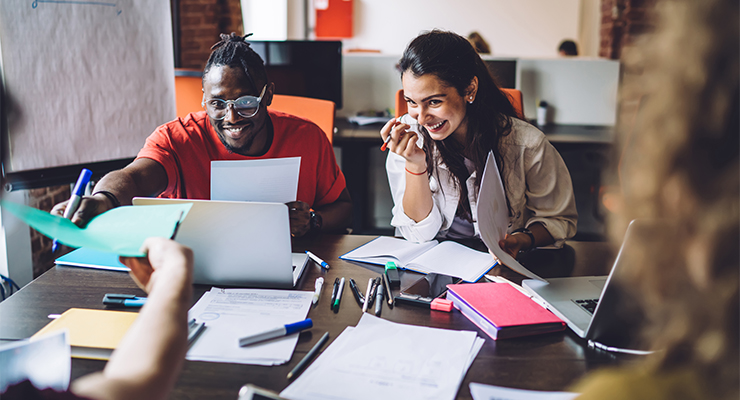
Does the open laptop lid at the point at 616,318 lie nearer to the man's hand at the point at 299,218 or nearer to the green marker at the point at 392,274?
the green marker at the point at 392,274

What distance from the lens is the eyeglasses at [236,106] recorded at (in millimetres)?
1410

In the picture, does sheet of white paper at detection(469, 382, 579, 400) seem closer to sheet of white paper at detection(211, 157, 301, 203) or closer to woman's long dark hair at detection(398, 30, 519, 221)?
sheet of white paper at detection(211, 157, 301, 203)

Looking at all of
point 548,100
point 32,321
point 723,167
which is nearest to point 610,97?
point 723,167

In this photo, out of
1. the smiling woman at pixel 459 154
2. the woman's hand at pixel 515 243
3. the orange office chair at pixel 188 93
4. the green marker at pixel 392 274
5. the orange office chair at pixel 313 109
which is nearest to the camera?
the green marker at pixel 392 274

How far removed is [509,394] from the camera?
0.66m

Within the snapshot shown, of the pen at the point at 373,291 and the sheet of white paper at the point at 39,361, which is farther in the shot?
the pen at the point at 373,291

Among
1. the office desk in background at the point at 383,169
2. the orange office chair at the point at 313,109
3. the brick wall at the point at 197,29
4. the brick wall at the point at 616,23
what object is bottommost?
the office desk in background at the point at 383,169

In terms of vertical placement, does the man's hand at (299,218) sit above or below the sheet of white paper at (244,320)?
above

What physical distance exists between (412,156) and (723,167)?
112 cm

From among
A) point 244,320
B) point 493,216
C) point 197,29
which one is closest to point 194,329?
point 244,320

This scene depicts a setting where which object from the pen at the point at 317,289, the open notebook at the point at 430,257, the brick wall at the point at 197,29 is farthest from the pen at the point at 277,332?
the brick wall at the point at 197,29

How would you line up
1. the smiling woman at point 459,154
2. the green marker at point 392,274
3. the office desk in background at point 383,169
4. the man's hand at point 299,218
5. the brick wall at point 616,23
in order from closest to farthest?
the green marker at point 392,274
the man's hand at point 299,218
the smiling woman at point 459,154
the office desk in background at point 383,169
the brick wall at point 616,23

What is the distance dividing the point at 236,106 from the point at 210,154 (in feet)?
0.63

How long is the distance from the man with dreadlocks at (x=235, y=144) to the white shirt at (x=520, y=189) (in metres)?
0.28
